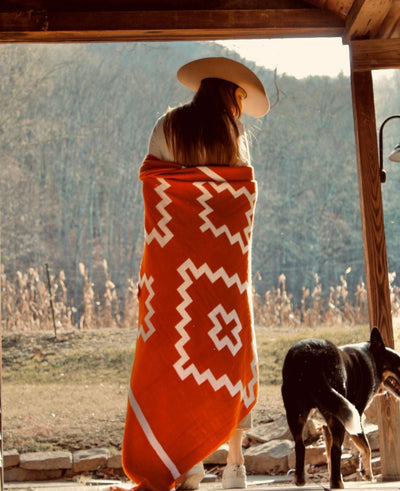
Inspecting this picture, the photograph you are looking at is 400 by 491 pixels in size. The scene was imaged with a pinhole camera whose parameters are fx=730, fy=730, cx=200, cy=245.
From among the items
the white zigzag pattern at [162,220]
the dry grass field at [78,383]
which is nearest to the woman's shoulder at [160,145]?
the white zigzag pattern at [162,220]

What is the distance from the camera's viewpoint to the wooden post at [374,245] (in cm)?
401

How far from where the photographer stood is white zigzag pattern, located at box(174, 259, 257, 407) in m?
3.25

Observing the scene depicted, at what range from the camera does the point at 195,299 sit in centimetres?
331

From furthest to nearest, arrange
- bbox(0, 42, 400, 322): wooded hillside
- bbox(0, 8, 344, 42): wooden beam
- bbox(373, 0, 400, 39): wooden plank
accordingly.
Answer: bbox(0, 42, 400, 322): wooded hillside
bbox(0, 8, 344, 42): wooden beam
bbox(373, 0, 400, 39): wooden plank

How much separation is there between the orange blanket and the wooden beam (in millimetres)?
1170

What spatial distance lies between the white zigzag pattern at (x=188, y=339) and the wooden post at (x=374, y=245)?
103cm

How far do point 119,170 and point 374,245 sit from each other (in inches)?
216

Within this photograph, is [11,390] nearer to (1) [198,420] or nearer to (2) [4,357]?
(2) [4,357]

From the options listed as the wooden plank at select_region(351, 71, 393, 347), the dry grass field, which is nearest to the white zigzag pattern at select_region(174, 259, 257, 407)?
the wooden plank at select_region(351, 71, 393, 347)

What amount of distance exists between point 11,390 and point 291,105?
5.34 meters

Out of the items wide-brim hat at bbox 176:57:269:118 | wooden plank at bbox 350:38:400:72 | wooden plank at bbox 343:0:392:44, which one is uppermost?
wooden plank at bbox 343:0:392:44

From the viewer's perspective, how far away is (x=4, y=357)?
715 centimetres

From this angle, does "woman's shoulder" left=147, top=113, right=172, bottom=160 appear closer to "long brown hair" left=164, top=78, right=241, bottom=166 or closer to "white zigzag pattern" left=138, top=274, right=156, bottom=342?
"long brown hair" left=164, top=78, right=241, bottom=166

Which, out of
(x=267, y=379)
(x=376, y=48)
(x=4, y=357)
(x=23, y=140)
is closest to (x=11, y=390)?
(x=4, y=357)
